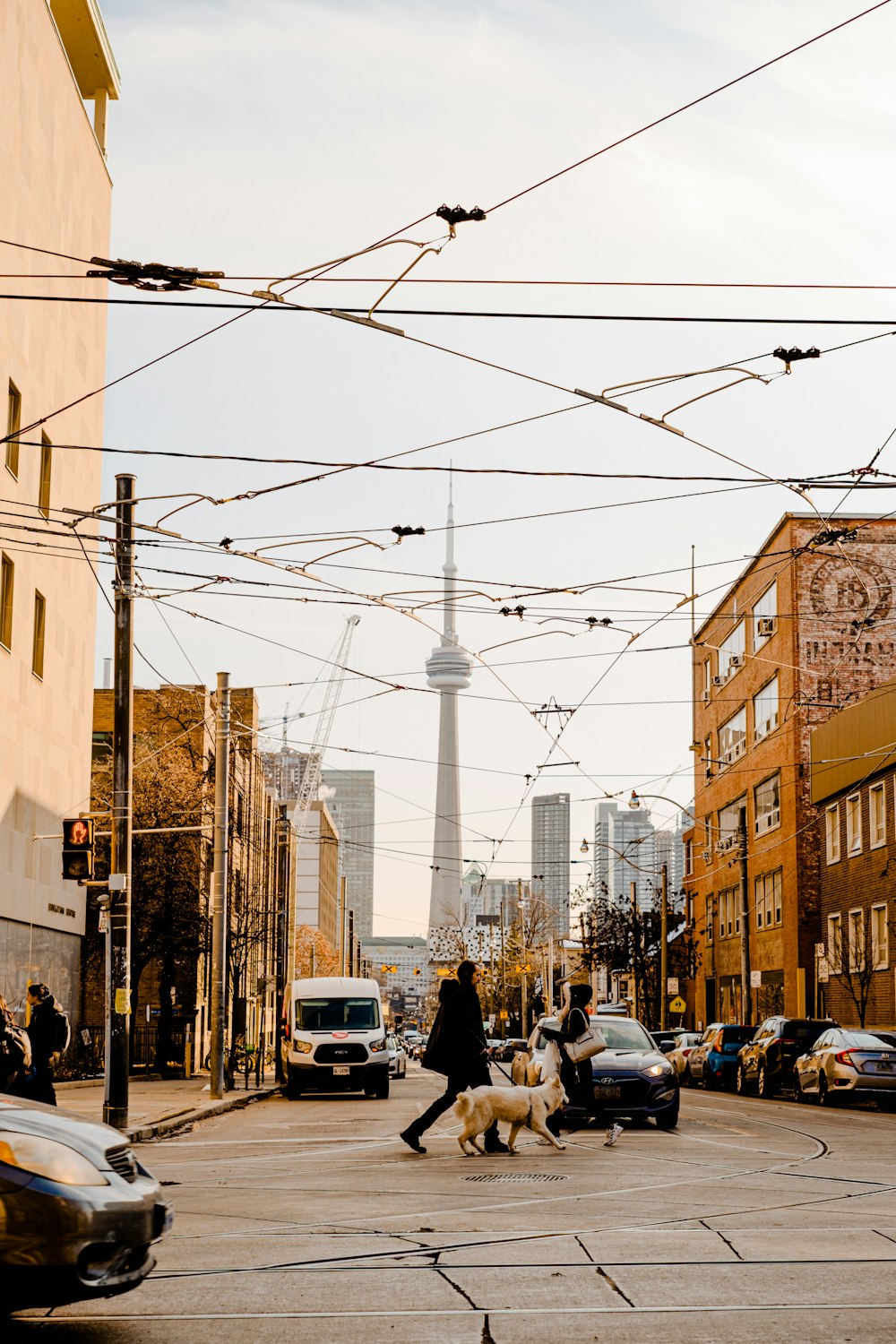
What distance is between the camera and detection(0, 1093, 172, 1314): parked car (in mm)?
6824

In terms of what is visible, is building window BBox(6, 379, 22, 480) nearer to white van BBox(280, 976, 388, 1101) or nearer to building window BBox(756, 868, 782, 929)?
white van BBox(280, 976, 388, 1101)

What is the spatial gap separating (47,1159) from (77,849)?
14.3 m

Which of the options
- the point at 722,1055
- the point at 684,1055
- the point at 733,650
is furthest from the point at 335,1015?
the point at 733,650

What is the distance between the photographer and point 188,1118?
2369 centimetres

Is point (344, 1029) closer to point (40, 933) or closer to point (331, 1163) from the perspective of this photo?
point (40, 933)

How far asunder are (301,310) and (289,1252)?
8.40 meters

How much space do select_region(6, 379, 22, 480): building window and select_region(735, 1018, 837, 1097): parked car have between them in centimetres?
1866

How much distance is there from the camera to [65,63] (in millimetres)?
35125

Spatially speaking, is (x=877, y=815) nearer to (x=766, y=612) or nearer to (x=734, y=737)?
(x=766, y=612)

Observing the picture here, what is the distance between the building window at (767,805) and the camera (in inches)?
2148

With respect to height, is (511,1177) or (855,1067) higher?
(511,1177)

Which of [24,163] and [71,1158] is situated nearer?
[71,1158]

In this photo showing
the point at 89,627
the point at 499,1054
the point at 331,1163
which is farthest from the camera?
→ the point at 499,1054

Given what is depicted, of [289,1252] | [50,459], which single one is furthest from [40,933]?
[289,1252]
